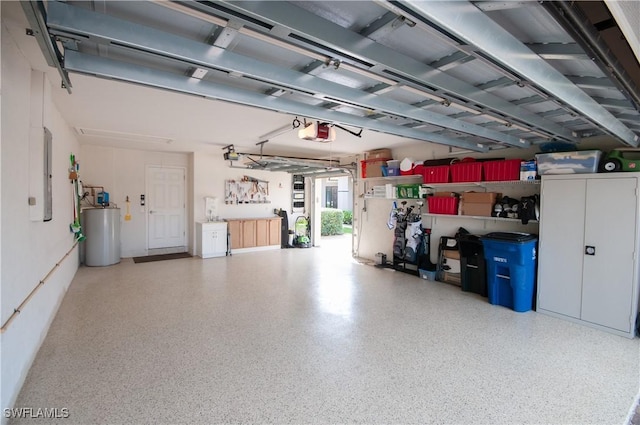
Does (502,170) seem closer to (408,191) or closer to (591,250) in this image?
(591,250)

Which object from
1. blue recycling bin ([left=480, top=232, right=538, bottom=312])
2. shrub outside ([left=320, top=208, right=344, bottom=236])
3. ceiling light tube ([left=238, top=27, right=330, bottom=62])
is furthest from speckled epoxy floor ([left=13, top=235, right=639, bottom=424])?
shrub outside ([left=320, top=208, right=344, bottom=236])

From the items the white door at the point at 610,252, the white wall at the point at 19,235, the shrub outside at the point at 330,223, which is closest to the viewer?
the white wall at the point at 19,235

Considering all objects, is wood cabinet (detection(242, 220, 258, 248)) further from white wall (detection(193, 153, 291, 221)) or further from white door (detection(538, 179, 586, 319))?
white door (detection(538, 179, 586, 319))

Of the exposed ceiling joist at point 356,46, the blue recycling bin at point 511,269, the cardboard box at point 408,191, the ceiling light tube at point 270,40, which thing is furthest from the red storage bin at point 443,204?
the ceiling light tube at point 270,40

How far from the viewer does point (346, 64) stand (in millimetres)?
1903

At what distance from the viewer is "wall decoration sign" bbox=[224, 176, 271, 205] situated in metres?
7.99

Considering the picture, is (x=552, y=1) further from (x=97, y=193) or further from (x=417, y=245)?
(x=97, y=193)

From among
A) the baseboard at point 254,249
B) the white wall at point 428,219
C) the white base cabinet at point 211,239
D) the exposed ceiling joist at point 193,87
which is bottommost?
the baseboard at point 254,249

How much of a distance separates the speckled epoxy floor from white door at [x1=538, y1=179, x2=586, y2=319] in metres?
0.27

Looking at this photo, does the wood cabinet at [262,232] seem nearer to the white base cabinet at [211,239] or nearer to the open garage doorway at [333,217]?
the white base cabinet at [211,239]

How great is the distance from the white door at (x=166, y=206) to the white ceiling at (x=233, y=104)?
2.81ft

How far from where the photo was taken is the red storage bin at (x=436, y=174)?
17.0ft

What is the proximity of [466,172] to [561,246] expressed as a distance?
1.66 meters

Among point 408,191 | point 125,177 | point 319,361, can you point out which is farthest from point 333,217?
point 319,361
